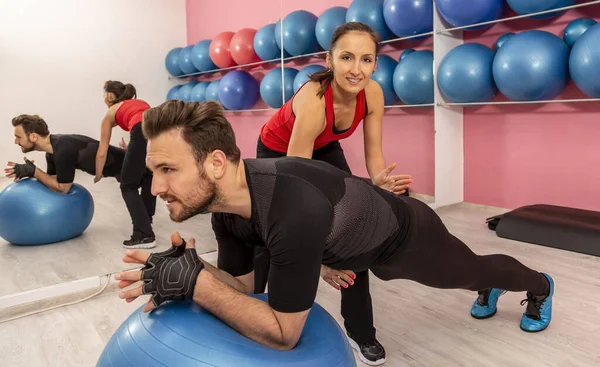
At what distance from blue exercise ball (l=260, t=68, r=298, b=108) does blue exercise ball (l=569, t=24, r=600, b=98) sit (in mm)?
2080

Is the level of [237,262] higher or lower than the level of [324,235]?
lower

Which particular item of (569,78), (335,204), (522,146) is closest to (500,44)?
(569,78)

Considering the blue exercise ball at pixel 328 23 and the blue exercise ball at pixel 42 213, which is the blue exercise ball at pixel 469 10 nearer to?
the blue exercise ball at pixel 328 23

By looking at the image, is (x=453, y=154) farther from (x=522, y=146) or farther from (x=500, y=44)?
→ (x=500, y=44)

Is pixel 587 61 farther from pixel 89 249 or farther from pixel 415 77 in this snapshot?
pixel 89 249

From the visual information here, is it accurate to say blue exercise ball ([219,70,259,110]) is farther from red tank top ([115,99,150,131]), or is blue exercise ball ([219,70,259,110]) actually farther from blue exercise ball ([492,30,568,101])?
blue exercise ball ([492,30,568,101])

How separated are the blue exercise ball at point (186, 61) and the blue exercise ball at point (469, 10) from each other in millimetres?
1779

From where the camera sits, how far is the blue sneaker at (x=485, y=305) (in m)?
1.96

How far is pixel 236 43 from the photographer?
3607 millimetres

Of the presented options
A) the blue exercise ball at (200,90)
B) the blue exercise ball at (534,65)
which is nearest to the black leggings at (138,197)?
the blue exercise ball at (200,90)

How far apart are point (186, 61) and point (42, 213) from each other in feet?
3.39

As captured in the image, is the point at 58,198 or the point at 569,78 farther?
the point at 569,78

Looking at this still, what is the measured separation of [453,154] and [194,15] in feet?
7.32

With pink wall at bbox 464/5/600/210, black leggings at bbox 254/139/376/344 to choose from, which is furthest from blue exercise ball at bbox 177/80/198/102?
pink wall at bbox 464/5/600/210
